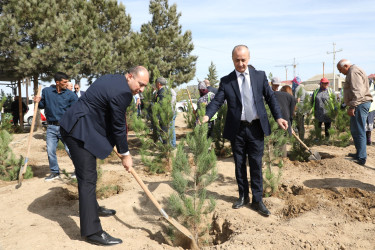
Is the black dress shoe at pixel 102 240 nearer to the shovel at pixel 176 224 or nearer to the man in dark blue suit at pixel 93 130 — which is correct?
the man in dark blue suit at pixel 93 130

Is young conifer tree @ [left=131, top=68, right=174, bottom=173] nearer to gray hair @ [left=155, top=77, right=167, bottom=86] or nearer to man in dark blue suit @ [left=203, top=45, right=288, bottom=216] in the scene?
gray hair @ [left=155, top=77, right=167, bottom=86]

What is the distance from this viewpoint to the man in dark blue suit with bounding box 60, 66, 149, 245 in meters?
2.82

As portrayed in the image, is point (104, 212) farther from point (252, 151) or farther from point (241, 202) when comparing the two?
point (252, 151)

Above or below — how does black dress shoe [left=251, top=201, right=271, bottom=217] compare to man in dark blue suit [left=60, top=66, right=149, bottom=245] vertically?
below

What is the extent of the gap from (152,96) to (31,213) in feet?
10.9

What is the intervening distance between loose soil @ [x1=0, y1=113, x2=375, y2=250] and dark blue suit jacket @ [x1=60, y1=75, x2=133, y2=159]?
992 mm

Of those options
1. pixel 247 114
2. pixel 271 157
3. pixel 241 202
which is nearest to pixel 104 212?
pixel 241 202

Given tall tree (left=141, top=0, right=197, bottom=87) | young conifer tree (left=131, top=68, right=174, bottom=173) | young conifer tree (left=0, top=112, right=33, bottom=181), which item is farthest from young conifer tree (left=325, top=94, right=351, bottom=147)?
tall tree (left=141, top=0, right=197, bottom=87)

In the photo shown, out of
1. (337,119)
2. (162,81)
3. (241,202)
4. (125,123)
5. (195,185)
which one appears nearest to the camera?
(125,123)

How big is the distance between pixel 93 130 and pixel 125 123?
315 mm

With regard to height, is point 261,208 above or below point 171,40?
below

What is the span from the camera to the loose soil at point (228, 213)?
9.46 ft

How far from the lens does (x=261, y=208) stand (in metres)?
3.58

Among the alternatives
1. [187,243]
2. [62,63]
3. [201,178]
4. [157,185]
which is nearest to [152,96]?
[157,185]
